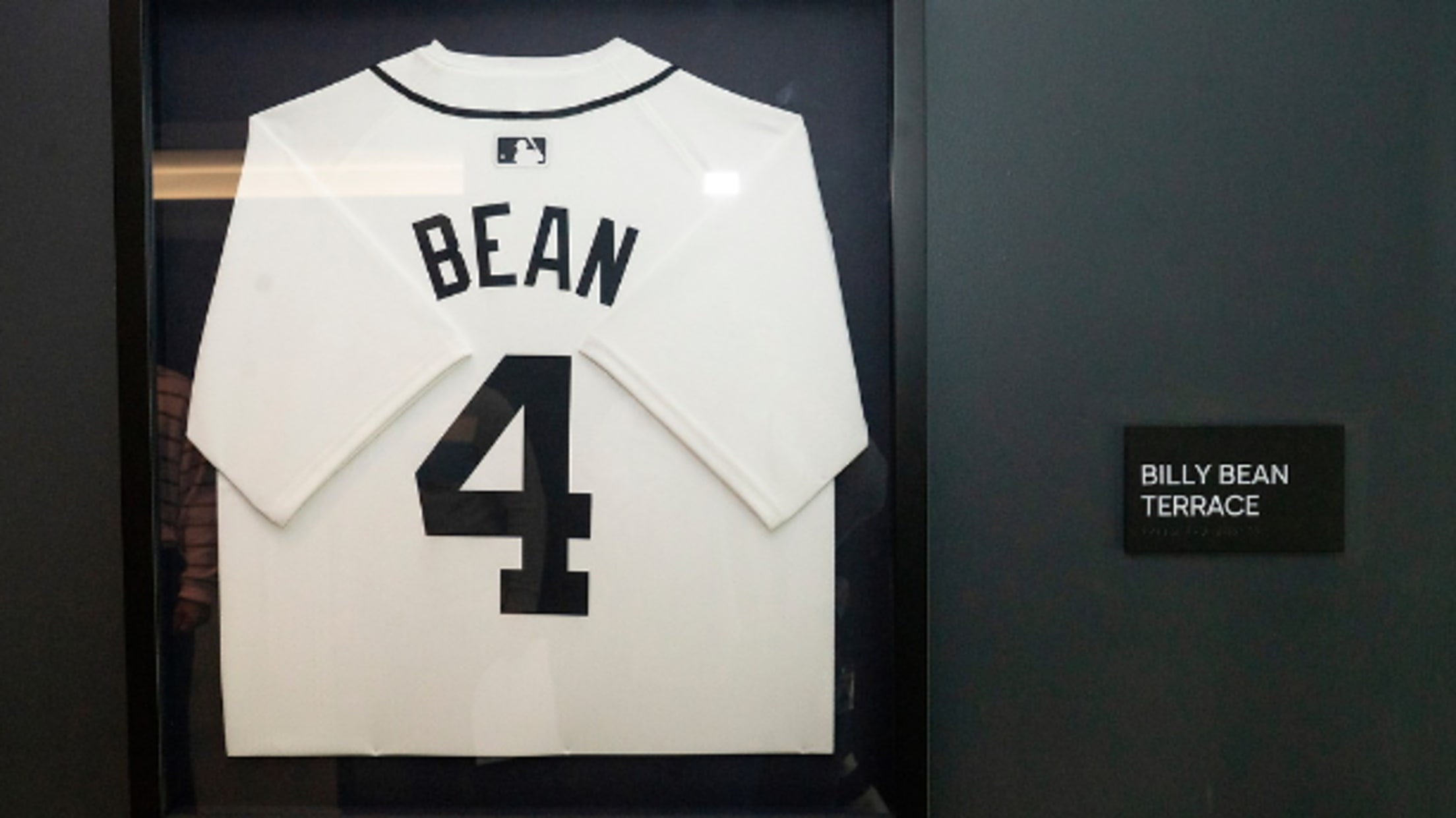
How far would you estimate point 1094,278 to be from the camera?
0.84 m

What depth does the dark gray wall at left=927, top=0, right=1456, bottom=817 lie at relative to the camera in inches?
32.9

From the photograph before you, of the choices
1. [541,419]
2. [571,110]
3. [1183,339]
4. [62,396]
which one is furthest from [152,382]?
[1183,339]

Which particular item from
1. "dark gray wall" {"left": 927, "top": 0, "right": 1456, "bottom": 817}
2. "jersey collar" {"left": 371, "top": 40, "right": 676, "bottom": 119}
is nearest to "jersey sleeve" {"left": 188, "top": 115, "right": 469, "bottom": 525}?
"jersey collar" {"left": 371, "top": 40, "right": 676, "bottom": 119}

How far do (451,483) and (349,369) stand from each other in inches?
5.7

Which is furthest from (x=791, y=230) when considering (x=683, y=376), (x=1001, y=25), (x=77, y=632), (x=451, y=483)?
(x=77, y=632)

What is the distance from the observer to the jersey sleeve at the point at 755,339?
31.9 inches

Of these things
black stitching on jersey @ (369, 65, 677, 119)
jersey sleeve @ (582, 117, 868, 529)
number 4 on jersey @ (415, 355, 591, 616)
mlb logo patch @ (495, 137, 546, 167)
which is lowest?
number 4 on jersey @ (415, 355, 591, 616)

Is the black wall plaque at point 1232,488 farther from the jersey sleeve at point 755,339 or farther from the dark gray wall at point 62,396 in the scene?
the dark gray wall at point 62,396

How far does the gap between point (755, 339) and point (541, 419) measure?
215 mm

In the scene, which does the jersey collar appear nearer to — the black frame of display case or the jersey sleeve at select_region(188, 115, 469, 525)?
the jersey sleeve at select_region(188, 115, 469, 525)

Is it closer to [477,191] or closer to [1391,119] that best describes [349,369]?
[477,191]

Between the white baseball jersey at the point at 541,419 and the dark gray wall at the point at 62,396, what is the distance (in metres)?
0.13

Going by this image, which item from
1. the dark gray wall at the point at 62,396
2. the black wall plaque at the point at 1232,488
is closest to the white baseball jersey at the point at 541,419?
the dark gray wall at the point at 62,396

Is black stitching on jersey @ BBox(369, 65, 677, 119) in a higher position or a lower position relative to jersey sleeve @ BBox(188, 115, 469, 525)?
higher
